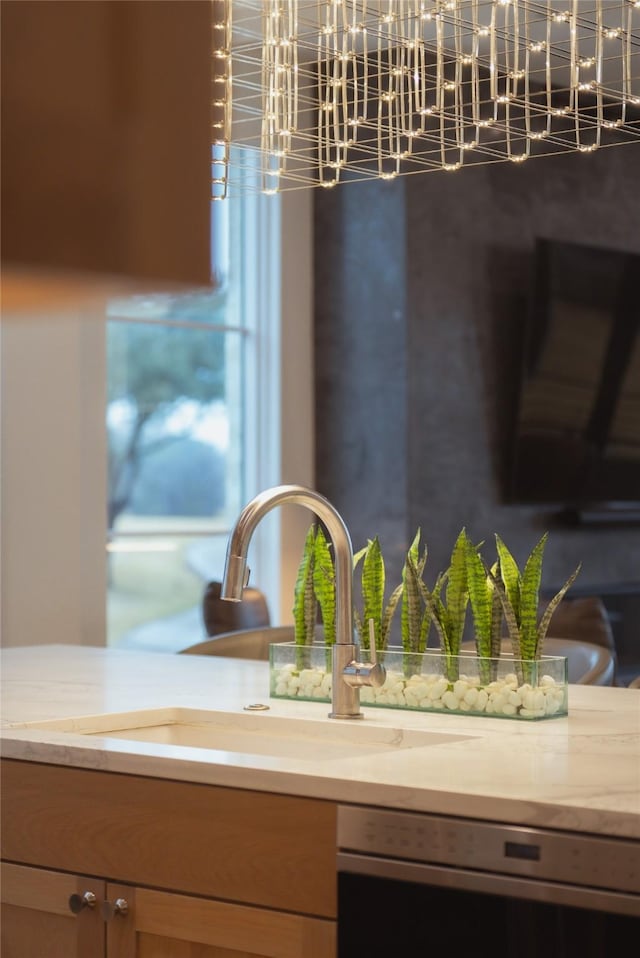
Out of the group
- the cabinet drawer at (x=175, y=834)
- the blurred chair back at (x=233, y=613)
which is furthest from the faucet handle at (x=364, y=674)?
the blurred chair back at (x=233, y=613)

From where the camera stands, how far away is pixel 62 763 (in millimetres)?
2223

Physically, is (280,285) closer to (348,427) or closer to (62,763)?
(348,427)

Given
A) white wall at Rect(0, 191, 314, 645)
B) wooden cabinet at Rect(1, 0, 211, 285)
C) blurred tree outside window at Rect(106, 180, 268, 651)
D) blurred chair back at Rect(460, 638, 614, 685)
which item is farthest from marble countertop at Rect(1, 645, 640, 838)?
blurred tree outside window at Rect(106, 180, 268, 651)

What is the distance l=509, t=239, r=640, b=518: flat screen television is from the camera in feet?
20.8

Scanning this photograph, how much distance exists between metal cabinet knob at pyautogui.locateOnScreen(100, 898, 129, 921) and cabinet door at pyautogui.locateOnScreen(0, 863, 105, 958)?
15 millimetres

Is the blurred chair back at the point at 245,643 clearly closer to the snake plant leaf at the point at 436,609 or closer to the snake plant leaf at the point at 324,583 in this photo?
the snake plant leaf at the point at 324,583

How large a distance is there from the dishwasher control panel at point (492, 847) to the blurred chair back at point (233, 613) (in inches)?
115

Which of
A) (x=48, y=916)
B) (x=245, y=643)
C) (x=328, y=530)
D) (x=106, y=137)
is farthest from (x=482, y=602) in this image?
(x=106, y=137)

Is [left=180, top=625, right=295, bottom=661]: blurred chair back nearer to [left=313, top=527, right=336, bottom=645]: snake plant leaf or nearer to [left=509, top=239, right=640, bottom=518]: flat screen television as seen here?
[left=313, top=527, right=336, bottom=645]: snake plant leaf

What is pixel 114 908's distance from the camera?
2117 mm

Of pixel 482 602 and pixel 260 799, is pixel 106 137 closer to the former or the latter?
pixel 260 799

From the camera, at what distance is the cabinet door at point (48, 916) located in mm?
2158

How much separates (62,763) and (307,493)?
2.07 feet

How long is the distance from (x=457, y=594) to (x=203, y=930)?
2.62ft
